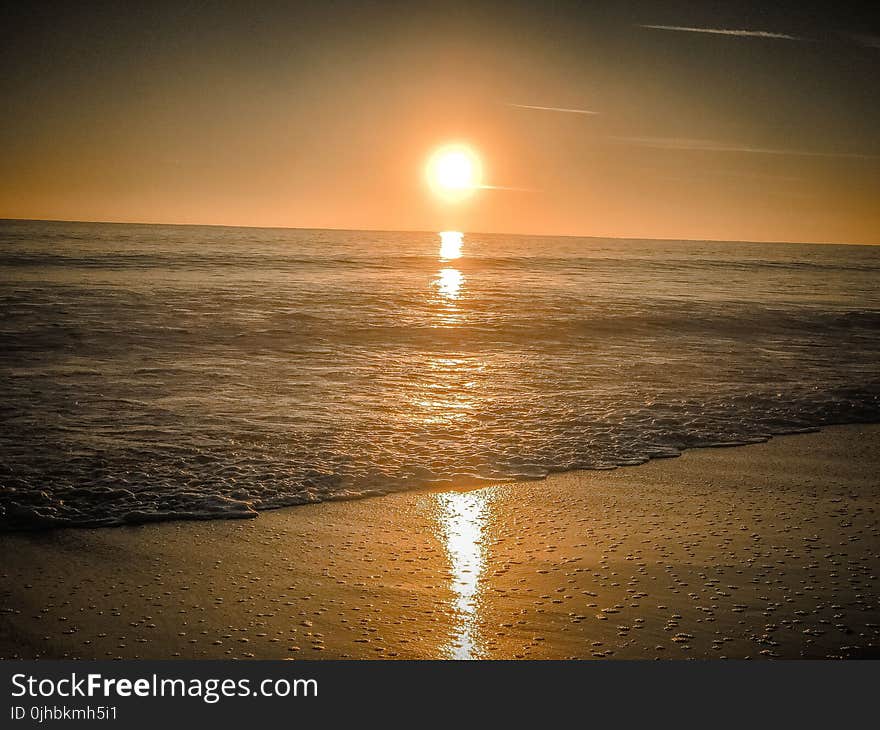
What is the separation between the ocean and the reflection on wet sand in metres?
0.48

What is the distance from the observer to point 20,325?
45.2 ft

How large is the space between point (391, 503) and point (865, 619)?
2.79m

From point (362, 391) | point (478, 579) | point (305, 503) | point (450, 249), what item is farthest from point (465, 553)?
point (450, 249)

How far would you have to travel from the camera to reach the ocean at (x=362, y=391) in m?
5.40

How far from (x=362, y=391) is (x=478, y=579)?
4.97m

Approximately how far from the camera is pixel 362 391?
8516mm

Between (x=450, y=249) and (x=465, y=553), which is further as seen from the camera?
(x=450, y=249)

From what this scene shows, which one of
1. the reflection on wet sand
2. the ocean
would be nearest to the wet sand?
the reflection on wet sand

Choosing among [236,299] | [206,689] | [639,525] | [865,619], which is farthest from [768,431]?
[236,299]

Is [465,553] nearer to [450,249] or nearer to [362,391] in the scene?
[362,391]

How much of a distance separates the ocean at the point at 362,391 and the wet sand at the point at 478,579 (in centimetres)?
54

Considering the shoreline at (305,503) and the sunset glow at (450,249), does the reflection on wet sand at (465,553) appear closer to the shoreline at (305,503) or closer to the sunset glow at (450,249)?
the shoreline at (305,503)

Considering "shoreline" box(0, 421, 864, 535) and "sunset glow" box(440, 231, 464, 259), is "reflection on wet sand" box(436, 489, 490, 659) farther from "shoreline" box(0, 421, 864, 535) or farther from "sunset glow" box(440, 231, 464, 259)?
"sunset glow" box(440, 231, 464, 259)

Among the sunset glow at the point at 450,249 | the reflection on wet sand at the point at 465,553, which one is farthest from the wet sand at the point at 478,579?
the sunset glow at the point at 450,249
